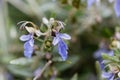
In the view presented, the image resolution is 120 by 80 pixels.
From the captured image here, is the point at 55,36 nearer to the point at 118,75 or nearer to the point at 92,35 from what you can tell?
the point at 118,75

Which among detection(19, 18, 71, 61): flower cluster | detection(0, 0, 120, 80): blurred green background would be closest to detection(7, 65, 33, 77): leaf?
detection(0, 0, 120, 80): blurred green background

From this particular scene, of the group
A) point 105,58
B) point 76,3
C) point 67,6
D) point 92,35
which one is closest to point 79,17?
point 92,35

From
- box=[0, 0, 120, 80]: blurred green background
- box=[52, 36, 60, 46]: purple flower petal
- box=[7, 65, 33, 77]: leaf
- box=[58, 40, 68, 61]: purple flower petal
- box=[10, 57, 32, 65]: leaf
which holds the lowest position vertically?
box=[58, 40, 68, 61]: purple flower petal

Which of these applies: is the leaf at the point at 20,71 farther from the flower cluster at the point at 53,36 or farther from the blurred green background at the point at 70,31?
the flower cluster at the point at 53,36

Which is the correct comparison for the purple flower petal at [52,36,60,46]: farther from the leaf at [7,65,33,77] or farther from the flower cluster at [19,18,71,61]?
the leaf at [7,65,33,77]

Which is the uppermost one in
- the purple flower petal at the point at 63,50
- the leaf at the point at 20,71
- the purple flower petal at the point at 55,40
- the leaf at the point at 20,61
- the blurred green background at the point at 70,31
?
the blurred green background at the point at 70,31

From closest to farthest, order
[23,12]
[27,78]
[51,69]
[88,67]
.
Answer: [51,69] < [27,78] < [88,67] < [23,12]

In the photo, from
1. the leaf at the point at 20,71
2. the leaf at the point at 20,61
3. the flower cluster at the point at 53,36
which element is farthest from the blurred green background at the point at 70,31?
the flower cluster at the point at 53,36

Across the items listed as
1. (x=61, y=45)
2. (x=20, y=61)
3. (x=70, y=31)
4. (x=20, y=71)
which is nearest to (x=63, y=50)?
(x=61, y=45)

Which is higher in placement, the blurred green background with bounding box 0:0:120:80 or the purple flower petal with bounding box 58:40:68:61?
the blurred green background with bounding box 0:0:120:80
